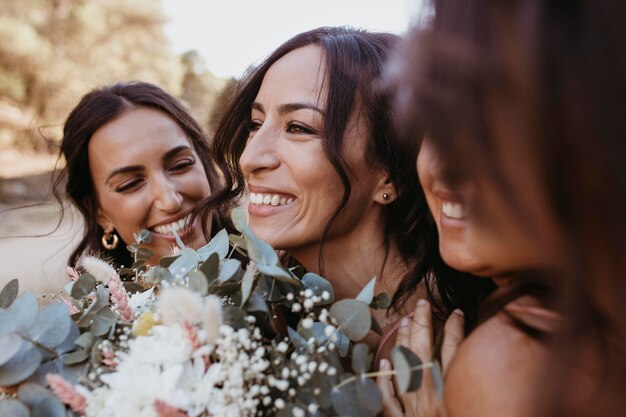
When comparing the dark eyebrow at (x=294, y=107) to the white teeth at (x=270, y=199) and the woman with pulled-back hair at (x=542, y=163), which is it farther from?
the woman with pulled-back hair at (x=542, y=163)

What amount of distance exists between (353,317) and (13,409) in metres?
0.94

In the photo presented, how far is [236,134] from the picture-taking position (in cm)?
315

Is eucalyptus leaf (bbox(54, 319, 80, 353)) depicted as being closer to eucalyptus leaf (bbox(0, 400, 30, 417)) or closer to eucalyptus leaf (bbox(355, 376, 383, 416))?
eucalyptus leaf (bbox(0, 400, 30, 417))

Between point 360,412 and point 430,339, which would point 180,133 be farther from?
Answer: point 360,412

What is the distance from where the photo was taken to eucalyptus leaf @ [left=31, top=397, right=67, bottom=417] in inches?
64.5

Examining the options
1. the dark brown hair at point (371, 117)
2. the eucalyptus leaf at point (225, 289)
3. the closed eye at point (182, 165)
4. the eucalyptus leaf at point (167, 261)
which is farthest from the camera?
the closed eye at point (182, 165)

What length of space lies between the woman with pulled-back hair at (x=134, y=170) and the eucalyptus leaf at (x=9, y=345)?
1870mm

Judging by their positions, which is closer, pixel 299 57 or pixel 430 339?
pixel 430 339

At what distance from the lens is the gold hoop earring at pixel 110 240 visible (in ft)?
13.3

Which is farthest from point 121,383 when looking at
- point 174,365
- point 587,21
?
point 587,21

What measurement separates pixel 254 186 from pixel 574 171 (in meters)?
1.68

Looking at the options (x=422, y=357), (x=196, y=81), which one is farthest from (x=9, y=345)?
(x=196, y=81)

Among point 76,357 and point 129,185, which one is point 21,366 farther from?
point 129,185

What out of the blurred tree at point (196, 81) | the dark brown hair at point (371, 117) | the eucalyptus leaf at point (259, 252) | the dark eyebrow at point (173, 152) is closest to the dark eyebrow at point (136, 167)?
the dark eyebrow at point (173, 152)
